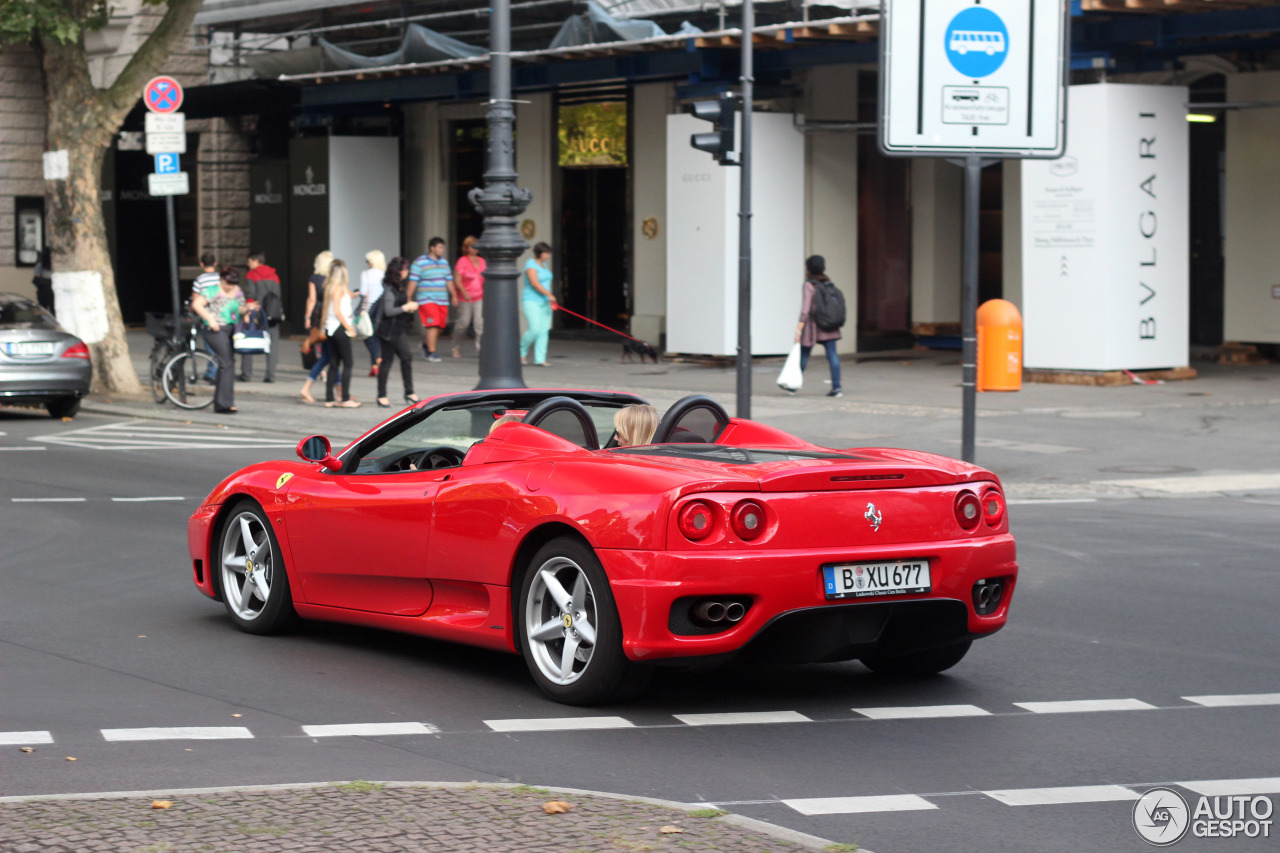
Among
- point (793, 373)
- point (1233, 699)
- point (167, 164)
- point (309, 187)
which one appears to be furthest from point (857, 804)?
point (309, 187)

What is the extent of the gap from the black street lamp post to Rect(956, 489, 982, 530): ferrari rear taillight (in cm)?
895

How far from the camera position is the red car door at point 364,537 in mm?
7359

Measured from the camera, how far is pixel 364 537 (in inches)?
299

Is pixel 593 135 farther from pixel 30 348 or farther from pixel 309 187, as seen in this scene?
pixel 30 348

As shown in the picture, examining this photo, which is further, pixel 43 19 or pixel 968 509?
pixel 43 19

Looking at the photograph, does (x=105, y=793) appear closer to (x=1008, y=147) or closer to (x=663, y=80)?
(x=1008, y=147)

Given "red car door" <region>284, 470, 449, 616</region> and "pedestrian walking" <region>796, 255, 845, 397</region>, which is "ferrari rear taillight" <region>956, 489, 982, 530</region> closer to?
"red car door" <region>284, 470, 449, 616</region>

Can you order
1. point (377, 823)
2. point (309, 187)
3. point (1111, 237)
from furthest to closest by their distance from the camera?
point (309, 187)
point (1111, 237)
point (377, 823)

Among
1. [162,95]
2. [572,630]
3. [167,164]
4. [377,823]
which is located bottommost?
[377,823]

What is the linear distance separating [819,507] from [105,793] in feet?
8.70

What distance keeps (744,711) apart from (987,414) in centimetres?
1297

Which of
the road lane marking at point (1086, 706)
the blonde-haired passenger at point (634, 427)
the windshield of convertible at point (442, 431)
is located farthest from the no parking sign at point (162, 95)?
the road lane marking at point (1086, 706)

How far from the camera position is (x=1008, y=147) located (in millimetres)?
14023

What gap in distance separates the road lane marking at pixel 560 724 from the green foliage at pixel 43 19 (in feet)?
52.5
